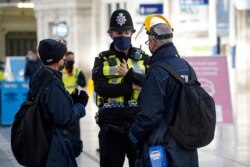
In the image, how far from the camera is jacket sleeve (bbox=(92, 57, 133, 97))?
19.6 feet

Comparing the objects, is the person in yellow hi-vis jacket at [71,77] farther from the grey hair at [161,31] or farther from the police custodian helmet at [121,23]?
the grey hair at [161,31]

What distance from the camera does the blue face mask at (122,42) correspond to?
6176mm

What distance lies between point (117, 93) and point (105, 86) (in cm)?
14

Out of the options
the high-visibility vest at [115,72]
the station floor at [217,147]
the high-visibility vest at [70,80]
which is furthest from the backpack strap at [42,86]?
the high-visibility vest at [70,80]

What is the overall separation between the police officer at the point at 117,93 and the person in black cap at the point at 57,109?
643 millimetres

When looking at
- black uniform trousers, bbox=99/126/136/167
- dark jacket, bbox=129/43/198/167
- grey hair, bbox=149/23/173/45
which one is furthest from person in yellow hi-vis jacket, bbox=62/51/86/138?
dark jacket, bbox=129/43/198/167

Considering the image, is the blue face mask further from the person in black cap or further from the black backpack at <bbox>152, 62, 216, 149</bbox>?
the black backpack at <bbox>152, 62, 216, 149</bbox>

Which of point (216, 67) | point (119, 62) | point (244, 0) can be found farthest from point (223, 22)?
point (119, 62)

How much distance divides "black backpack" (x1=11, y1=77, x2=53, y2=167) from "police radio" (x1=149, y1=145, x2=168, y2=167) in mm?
863

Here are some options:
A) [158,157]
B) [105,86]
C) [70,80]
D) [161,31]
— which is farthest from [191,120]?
[70,80]

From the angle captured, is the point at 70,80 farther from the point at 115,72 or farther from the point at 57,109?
the point at 57,109

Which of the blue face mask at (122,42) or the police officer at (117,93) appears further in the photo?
the blue face mask at (122,42)

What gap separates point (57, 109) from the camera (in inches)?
203

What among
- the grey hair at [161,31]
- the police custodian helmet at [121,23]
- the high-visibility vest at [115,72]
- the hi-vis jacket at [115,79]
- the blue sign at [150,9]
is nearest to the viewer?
the grey hair at [161,31]
